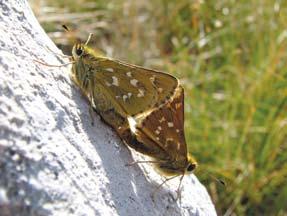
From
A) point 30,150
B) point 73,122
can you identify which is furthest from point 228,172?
point 30,150

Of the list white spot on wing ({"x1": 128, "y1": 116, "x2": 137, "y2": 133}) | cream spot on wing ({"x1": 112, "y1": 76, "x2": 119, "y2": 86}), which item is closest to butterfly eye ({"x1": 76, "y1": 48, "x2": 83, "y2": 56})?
cream spot on wing ({"x1": 112, "y1": 76, "x2": 119, "y2": 86})

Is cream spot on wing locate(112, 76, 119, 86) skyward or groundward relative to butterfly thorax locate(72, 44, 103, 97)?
groundward

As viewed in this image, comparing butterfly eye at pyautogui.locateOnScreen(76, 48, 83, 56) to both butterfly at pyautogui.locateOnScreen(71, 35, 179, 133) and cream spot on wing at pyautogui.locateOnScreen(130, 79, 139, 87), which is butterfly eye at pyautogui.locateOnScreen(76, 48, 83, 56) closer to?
butterfly at pyautogui.locateOnScreen(71, 35, 179, 133)

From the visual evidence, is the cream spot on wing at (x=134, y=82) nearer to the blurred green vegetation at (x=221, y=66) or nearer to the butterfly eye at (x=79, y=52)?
the butterfly eye at (x=79, y=52)

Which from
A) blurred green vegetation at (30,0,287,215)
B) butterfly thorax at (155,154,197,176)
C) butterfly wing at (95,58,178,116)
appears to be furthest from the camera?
blurred green vegetation at (30,0,287,215)

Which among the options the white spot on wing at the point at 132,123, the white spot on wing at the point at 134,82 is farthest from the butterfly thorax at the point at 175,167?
the white spot on wing at the point at 134,82
